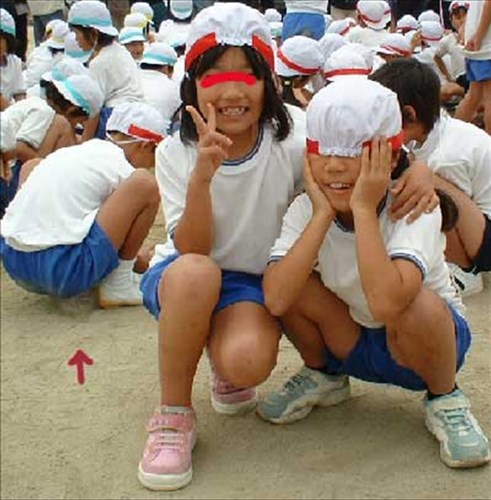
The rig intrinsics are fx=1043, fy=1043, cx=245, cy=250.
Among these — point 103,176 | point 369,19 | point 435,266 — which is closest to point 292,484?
point 435,266

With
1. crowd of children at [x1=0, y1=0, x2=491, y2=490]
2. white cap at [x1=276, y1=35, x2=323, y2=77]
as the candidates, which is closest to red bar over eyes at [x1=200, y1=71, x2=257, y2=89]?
crowd of children at [x1=0, y1=0, x2=491, y2=490]

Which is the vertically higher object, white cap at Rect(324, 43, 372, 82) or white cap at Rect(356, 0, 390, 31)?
white cap at Rect(324, 43, 372, 82)

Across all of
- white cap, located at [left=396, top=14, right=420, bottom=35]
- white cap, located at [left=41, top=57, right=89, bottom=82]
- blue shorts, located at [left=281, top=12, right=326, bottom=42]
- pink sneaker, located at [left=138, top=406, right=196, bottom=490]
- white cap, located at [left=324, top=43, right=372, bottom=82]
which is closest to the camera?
pink sneaker, located at [left=138, top=406, right=196, bottom=490]

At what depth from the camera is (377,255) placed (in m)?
1.96

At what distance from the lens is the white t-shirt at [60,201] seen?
308 cm

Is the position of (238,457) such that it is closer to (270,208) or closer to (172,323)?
(172,323)

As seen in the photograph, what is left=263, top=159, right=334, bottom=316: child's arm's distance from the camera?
79.8 inches

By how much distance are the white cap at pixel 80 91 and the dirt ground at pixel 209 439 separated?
1.54 m

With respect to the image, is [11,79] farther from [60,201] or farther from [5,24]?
[60,201]

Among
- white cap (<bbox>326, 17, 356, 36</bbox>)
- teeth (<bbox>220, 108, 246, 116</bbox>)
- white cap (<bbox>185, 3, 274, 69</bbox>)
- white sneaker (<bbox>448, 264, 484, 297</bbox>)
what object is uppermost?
white cap (<bbox>185, 3, 274, 69</bbox>)

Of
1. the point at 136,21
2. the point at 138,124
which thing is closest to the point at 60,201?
the point at 138,124

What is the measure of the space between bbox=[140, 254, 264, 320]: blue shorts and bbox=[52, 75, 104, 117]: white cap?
1.93 metres

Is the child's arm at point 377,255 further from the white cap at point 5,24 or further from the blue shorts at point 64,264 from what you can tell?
the white cap at point 5,24

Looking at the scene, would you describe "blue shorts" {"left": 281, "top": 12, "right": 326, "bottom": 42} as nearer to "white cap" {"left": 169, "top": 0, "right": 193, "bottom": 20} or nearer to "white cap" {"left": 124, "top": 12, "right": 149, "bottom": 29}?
"white cap" {"left": 124, "top": 12, "right": 149, "bottom": 29}
